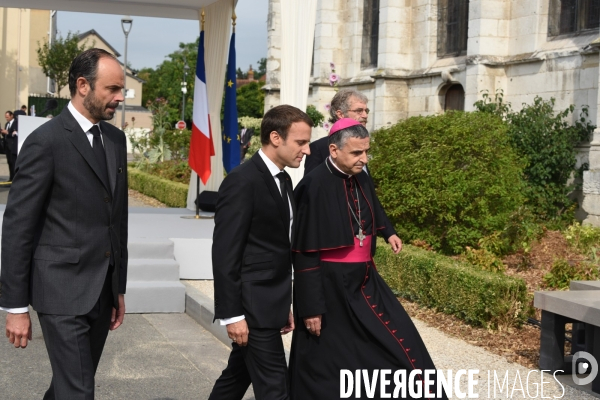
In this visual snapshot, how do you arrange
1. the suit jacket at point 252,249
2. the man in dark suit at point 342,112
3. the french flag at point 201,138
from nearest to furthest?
the suit jacket at point 252,249 → the man in dark suit at point 342,112 → the french flag at point 201,138

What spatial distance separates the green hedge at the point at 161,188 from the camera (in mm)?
18281

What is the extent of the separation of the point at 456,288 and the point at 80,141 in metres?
5.18

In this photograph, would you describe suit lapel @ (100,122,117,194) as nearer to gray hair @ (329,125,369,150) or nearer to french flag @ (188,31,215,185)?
gray hair @ (329,125,369,150)

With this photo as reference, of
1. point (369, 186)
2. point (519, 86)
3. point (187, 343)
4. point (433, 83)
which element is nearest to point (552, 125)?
point (519, 86)

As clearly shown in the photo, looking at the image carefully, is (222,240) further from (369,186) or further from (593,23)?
(593,23)

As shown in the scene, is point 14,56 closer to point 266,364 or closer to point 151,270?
point 151,270

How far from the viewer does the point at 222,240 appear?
4.28 metres

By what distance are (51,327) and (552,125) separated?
13.2 meters

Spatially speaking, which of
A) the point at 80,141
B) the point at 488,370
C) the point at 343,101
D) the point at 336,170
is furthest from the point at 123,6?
the point at 80,141

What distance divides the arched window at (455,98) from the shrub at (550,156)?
464 cm

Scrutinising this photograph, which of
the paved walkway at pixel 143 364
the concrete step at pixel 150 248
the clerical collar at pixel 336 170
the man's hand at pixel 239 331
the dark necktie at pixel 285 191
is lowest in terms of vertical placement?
the paved walkway at pixel 143 364

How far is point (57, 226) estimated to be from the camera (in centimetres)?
398

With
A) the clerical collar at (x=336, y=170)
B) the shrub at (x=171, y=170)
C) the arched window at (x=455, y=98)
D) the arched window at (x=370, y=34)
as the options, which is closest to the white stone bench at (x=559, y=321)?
the clerical collar at (x=336, y=170)

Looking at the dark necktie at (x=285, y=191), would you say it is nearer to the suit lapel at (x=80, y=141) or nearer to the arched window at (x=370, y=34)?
the suit lapel at (x=80, y=141)
